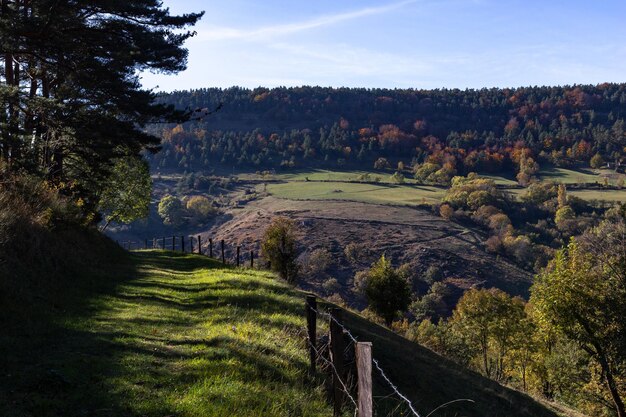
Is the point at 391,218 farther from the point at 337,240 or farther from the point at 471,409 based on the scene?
the point at 471,409

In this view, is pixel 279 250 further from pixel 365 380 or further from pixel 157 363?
pixel 365 380

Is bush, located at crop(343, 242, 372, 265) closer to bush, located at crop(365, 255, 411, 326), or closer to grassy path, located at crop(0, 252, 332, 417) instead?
bush, located at crop(365, 255, 411, 326)

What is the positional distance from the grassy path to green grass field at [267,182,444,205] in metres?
157

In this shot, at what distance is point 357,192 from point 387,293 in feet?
453

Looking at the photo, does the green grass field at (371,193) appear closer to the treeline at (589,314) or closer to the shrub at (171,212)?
the shrub at (171,212)

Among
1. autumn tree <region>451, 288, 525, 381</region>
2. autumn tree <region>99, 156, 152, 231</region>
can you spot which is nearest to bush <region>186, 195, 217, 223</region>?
autumn tree <region>99, 156, 152, 231</region>

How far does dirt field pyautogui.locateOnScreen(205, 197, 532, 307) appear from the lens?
398 feet

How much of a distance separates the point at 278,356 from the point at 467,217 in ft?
535

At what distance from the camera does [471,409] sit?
19234 mm

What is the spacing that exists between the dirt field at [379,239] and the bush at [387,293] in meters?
64.6

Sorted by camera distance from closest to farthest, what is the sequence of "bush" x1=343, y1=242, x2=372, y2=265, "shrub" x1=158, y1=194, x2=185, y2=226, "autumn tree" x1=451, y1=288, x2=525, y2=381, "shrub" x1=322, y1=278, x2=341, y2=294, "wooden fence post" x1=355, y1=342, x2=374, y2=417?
"wooden fence post" x1=355, y1=342, x2=374, y2=417 < "autumn tree" x1=451, y1=288, x2=525, y2=381 < "shrub" x1=322, y1=278, x2=341, y2=294 < "bush" x1=343, y1=242, x2=372, y2=265 < "shrub" x1=158, y1=194, x2=185, y2=226

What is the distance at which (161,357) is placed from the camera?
9156 mm

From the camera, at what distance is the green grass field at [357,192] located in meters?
173

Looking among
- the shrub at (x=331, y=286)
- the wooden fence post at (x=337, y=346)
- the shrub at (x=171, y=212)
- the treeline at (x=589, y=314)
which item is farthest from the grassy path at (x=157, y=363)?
the shrub at (x=171, y=212)
